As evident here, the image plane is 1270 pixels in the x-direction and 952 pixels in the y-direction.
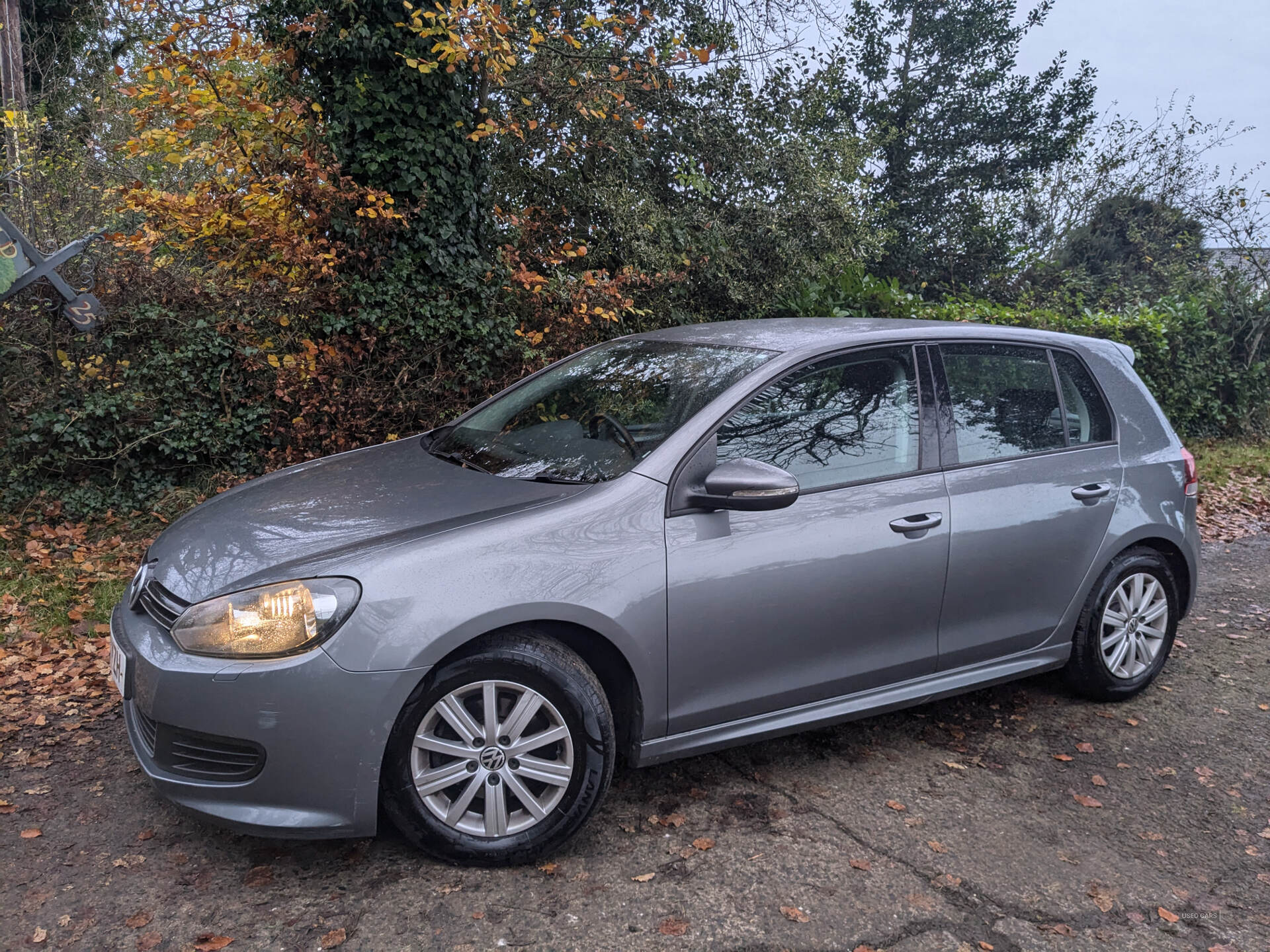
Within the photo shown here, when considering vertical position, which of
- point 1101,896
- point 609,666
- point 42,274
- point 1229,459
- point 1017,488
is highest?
point 42,274

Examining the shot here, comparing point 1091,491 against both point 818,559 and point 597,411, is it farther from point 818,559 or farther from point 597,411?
point 597,411

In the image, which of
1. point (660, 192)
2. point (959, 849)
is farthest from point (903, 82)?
point (959, 849)

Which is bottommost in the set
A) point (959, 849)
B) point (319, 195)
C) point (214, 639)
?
point (959, 849)

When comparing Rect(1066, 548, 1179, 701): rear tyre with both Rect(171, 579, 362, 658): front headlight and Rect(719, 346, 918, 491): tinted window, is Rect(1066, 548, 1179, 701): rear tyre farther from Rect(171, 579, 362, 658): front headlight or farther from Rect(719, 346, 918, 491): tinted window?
Rect(171, 579, 362, 658): front headlight

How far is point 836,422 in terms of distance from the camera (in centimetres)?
360

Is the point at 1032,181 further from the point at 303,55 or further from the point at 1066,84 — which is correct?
the point at 303,55

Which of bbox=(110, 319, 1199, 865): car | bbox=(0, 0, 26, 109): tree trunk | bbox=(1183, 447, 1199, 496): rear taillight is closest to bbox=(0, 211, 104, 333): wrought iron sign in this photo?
bbox=(110, 319, 1199, 865): car

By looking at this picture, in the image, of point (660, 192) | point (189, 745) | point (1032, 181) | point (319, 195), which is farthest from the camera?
point (1032, 181)

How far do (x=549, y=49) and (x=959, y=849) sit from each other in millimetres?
6761

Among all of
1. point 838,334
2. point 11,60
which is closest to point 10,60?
point 11,60

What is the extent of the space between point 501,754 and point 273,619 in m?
0.77

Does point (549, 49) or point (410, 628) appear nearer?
point (410, 628)

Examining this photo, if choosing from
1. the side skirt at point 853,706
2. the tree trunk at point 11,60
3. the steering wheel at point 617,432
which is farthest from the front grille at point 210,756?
the tree trunk at point 11,60

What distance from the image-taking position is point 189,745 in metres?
2.78
